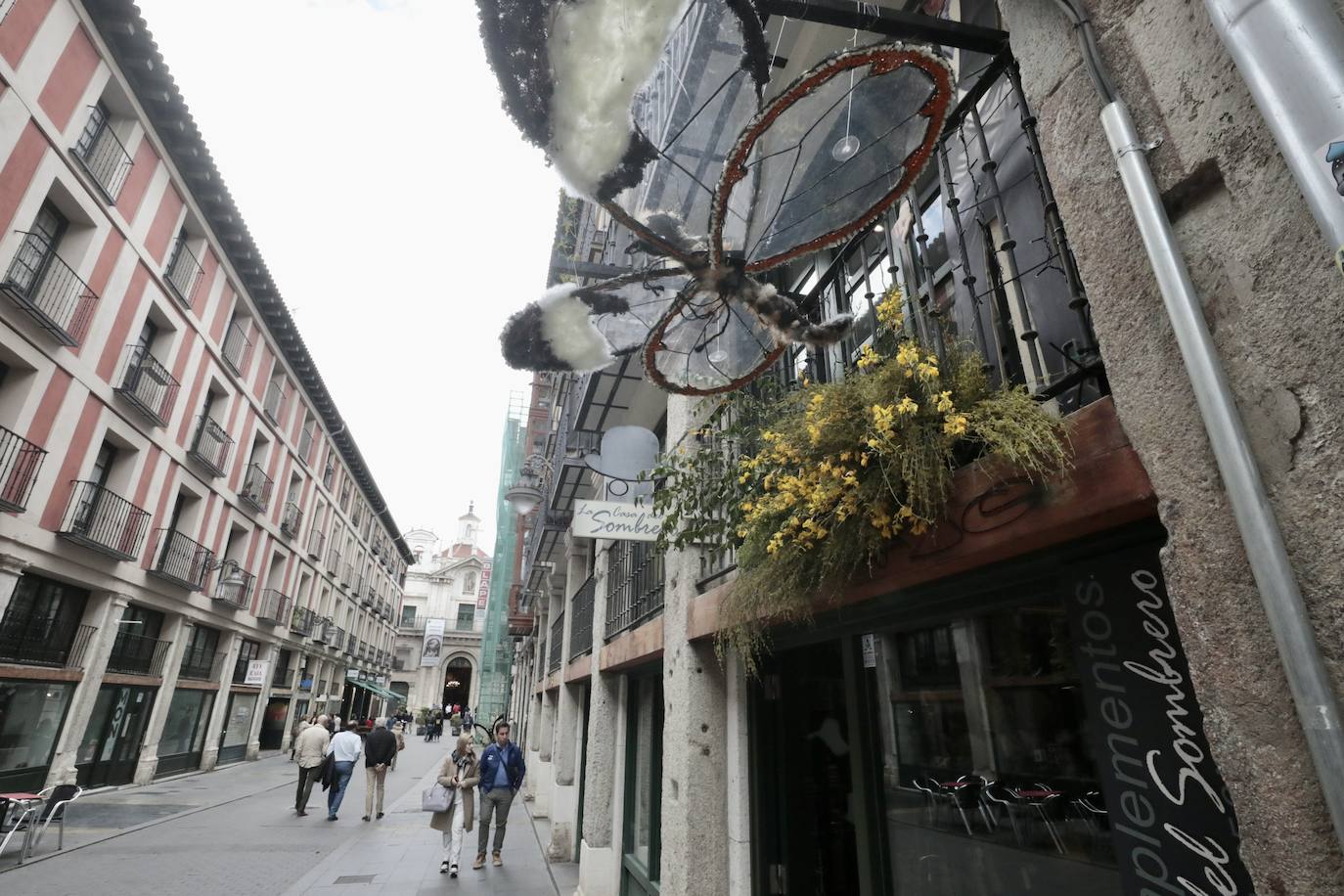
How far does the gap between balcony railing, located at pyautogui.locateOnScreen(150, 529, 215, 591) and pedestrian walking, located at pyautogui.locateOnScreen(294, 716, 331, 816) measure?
6.34 meters

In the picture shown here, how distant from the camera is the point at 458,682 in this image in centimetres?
6488

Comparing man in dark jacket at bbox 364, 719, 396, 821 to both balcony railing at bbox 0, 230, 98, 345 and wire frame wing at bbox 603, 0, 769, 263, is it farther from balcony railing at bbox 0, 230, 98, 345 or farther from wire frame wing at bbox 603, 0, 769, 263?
wire frame wing at bbox 603, 0, 769, 263

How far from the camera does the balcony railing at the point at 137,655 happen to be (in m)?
15.5

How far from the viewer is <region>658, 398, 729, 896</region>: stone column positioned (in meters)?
4.41

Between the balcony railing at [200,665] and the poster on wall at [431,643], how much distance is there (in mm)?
34643

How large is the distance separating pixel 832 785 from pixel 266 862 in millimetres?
8781

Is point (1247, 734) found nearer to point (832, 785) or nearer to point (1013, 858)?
point (1013, 858)

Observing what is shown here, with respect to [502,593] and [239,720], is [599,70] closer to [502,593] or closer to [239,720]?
[239,720]

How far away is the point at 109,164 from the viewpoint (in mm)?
13562

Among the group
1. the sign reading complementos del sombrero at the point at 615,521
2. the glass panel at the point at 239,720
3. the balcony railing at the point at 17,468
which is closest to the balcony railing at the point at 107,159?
the balcony railing at the point at 17,468

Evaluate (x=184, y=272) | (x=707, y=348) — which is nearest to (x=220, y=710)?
(x=184, y=272)

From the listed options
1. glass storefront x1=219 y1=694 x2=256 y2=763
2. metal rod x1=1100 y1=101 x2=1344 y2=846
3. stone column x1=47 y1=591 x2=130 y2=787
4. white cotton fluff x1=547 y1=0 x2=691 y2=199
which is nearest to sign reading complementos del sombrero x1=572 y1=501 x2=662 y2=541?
white cotton fluff x1=547 y1=0 x2=691 y2=199

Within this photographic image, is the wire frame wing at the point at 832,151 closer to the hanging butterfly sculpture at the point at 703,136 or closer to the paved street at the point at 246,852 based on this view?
the hanging butterfly sculpture at the point at 703,136

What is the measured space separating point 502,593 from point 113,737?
1756 centimetres
